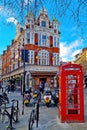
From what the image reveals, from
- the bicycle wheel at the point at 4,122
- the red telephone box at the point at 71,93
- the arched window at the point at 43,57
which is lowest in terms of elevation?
the bicycle wheel at the point at 4,122

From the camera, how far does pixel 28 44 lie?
4153 cm

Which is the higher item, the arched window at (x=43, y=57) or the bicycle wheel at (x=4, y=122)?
the arched window at (x=43, y=57)

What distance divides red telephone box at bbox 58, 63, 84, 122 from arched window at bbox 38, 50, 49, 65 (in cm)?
3219

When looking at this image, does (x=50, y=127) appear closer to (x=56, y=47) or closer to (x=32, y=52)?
(x=32, y=52)

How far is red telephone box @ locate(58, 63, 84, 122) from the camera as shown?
1004 centimetres

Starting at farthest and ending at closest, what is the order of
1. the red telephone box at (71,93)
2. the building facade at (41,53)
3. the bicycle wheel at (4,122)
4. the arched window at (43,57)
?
the arched window at (43,57)
the building facade at (41,53)
the red telephone box at (71,93)
the bicycle wheel at (4,122)

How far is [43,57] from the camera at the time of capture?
42.9m

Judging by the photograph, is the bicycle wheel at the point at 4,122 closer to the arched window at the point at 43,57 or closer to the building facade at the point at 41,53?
the building facade at the point at 41,53

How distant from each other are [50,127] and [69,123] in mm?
919

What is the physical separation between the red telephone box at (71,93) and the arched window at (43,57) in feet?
106

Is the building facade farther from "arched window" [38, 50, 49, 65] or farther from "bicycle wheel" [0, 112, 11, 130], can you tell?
"bicycle wheel" [0, 112, 11, 130]

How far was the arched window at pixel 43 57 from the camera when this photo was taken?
42566mm

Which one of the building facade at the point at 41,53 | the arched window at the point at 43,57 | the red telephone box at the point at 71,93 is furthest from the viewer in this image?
the arched window at the point at 43,57

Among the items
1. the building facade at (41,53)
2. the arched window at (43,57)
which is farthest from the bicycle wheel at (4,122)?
the arched window at (43,57)
